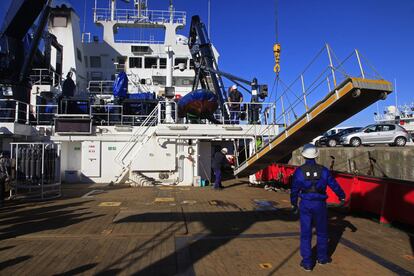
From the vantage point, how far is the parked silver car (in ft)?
63.0

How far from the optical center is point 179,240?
6.36 m

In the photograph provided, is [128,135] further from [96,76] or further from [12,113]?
[96,76]

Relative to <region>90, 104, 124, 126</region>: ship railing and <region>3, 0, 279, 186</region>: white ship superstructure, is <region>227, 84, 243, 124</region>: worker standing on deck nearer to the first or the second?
<region>3, 0, 279, 186</region>: white ship superstructure

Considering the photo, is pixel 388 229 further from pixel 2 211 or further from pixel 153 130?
pixel 153 130

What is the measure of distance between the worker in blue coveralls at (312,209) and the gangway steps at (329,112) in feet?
11.0

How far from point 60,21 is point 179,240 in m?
19.8

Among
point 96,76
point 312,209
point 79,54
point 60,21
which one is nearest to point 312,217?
point 312,209

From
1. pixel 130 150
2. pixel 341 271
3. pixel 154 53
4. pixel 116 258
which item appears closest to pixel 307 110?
pixel 341 271

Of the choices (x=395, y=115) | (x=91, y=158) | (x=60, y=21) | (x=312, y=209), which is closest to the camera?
(x=312, y=209)

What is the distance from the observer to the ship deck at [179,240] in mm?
5023

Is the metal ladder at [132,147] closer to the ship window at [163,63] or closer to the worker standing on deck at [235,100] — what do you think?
the worker standing on deck at [235,100]

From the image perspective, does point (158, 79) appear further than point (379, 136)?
Yes

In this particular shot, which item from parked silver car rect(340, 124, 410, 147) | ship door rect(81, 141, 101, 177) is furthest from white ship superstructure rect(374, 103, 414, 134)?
ship door rect(81, 141, 101, 177)

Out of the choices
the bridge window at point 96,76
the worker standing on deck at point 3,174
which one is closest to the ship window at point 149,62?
the bridge window at point 96,76
